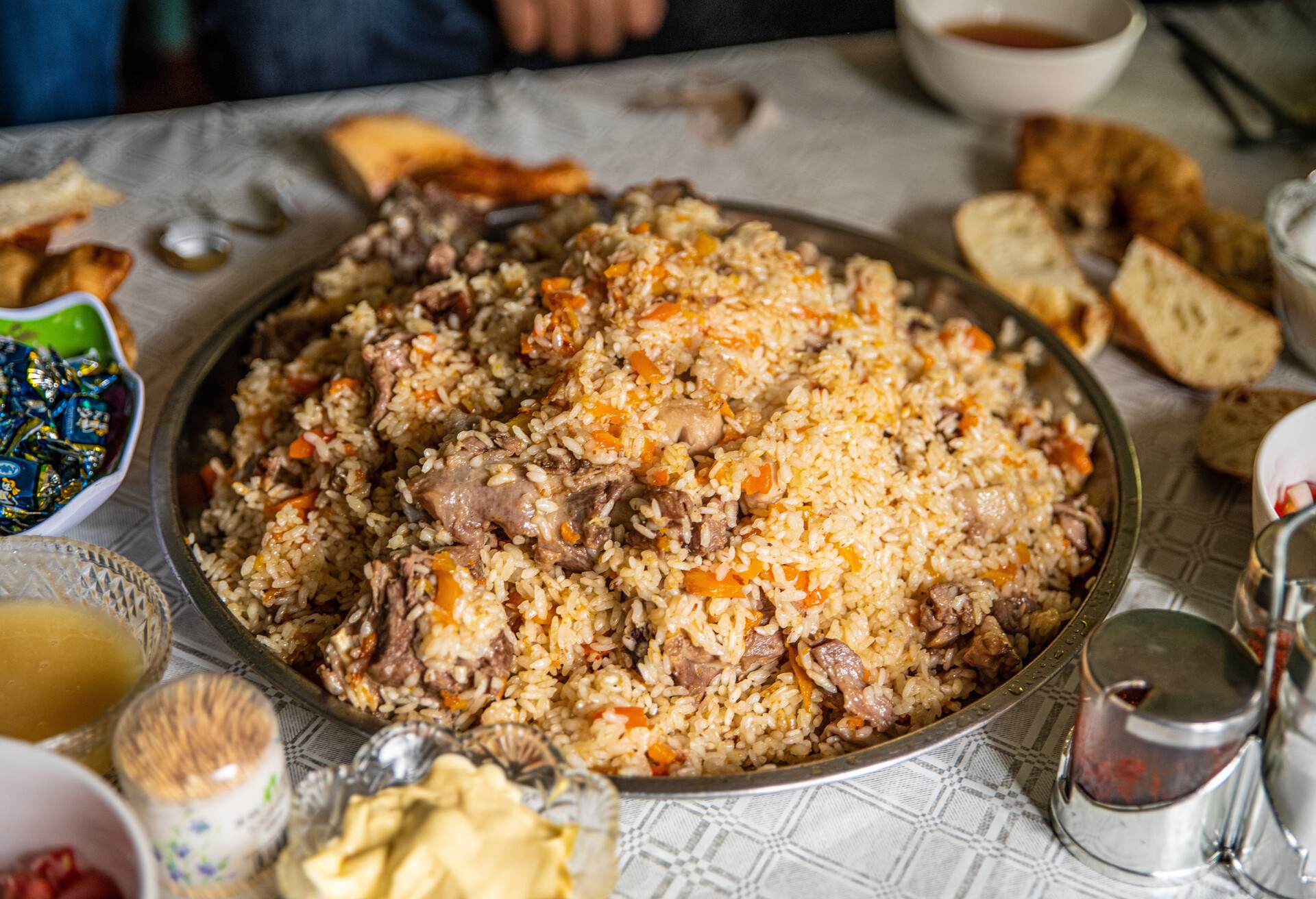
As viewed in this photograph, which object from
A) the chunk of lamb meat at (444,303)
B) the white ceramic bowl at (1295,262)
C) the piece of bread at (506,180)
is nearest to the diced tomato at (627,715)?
the chunk of lamb meat at (444,303)

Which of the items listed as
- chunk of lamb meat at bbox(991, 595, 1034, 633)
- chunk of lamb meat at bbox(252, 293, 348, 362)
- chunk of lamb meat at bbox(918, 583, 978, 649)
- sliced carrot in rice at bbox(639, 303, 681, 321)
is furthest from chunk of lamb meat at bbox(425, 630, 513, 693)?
chunk of lamb meat at bbox(252, 293, 348, 362)

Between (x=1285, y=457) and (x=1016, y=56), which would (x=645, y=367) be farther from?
(x=1016, y=56)

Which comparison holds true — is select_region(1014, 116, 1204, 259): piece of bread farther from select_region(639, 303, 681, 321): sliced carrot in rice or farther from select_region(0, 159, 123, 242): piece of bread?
select_region(0, 159, 123, 242): piece of bread

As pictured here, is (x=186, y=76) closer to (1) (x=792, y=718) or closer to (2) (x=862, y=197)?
(2) (x=862, y=197)

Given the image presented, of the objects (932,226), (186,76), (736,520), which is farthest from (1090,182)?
(186,76)

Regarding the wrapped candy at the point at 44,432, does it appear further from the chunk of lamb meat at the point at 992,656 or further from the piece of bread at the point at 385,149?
the chunk of lamb meat at the point at 992,656

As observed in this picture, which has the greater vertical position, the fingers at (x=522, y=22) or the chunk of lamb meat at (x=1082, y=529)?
the fingers at (x=522, y=22)

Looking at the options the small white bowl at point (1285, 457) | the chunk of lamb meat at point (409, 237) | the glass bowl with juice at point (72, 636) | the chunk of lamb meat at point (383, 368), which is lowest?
the small white bowl at point (1285, 457)
